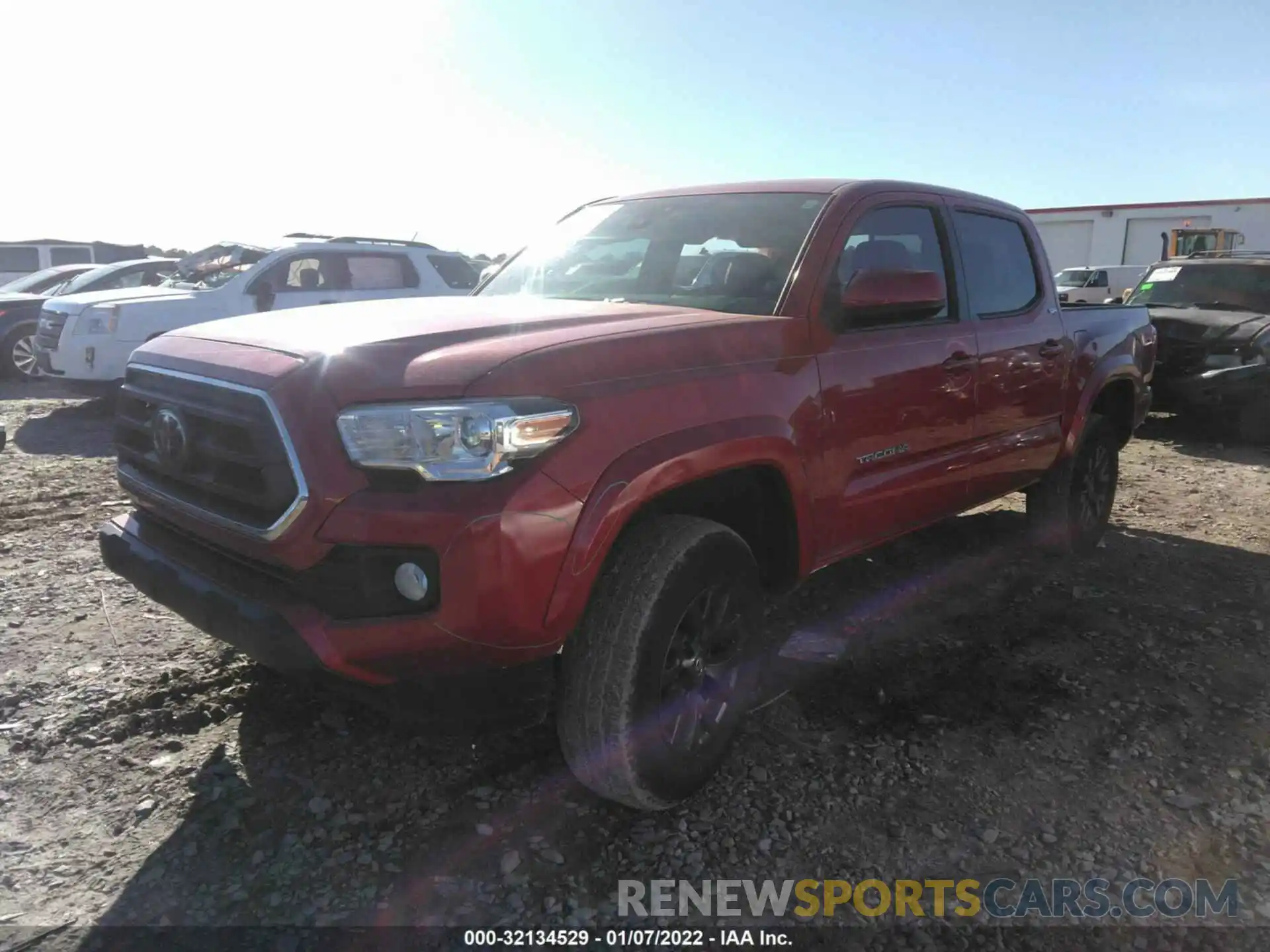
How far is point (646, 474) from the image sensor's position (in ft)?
7.47

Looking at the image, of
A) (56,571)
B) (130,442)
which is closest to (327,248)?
(56,571)

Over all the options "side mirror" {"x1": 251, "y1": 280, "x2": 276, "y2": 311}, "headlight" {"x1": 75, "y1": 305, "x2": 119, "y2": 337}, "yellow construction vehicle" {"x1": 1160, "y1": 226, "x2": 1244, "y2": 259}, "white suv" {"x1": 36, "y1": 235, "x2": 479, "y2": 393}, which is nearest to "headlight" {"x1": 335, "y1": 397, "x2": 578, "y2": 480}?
"white suv" {"x1": 36, "y1": 235, "x2": 479, "y2": 393}

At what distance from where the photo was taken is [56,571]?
4.36 m

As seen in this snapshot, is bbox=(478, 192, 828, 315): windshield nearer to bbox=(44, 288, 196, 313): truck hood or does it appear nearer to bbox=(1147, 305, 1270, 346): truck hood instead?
bbox=(1147, 305, 1270, 346): truck hood

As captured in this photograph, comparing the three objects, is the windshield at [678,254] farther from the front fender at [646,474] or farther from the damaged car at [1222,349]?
the damaged car at [1222,349]

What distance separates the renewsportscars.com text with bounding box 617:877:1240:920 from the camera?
2277 mm

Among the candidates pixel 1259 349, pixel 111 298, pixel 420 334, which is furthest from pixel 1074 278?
pixel 420 334

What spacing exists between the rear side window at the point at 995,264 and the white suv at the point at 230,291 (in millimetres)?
6023

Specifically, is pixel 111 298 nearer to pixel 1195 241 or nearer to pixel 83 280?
pixel 83 280

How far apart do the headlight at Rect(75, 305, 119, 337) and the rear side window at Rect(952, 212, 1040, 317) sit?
774 cm

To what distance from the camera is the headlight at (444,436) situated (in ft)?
6.79

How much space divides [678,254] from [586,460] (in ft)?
4.71

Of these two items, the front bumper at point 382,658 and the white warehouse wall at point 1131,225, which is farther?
the white warehouse wall at point 1131,225

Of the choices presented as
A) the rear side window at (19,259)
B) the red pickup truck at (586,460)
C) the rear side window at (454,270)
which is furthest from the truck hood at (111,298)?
the rear side window at (19,259)
